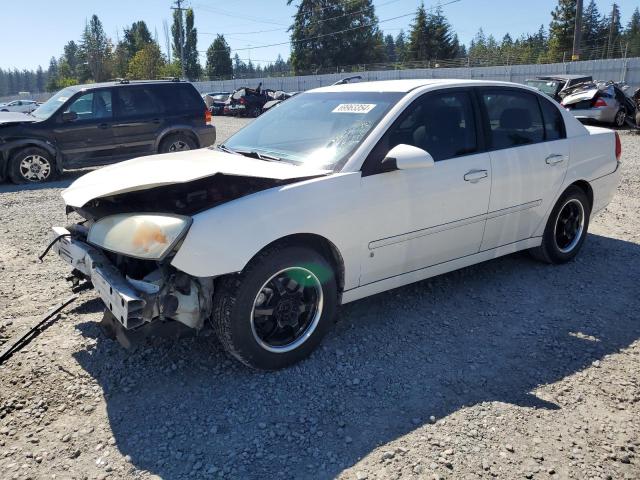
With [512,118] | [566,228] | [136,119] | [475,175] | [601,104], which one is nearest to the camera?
[475,175]

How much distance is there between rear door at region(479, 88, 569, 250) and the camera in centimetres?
440

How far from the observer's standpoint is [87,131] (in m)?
10.4

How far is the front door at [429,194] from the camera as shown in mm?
3656

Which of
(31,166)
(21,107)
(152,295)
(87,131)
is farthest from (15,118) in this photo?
(21,107)

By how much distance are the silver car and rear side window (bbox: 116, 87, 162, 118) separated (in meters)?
11.9

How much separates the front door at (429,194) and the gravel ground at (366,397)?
549 millimetres

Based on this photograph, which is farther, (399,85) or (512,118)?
(512,118)

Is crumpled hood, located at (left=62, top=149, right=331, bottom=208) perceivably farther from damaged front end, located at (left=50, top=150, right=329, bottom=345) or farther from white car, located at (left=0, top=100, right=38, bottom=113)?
white car, located at (left=0, top=100, right=38, bottom=113)

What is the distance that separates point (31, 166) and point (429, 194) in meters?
9.00

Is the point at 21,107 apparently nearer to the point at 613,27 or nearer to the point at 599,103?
the point at 599,103

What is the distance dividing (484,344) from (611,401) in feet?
2.88

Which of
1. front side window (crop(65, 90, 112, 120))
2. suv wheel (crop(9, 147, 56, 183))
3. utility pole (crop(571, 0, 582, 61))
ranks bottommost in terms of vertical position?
suv wheel (crop(9, 147, 56, 183))

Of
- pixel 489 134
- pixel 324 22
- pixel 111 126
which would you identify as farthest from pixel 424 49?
pixel 489 134

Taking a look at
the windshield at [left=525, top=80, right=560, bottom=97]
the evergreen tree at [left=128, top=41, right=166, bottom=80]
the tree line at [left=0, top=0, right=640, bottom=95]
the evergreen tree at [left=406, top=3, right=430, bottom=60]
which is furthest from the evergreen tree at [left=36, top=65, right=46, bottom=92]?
the windshield at [left=525, top=80, right=560, bottom=97]
